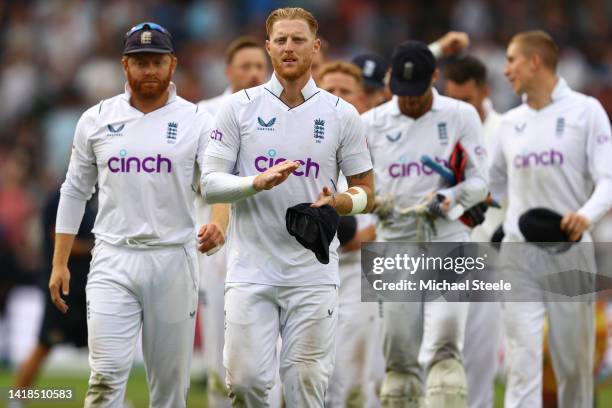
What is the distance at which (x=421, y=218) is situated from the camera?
9484 millimetres

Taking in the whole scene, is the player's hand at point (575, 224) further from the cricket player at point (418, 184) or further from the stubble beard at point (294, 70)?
the stubble beard at point (294, 70)

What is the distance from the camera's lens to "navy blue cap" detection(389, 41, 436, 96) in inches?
369

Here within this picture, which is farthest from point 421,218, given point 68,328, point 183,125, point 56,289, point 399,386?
point 68,328

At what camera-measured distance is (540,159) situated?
32.4ft

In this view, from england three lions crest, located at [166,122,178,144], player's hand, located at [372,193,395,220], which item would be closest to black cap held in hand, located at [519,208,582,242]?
player's hand, located at [372,193,395,220]

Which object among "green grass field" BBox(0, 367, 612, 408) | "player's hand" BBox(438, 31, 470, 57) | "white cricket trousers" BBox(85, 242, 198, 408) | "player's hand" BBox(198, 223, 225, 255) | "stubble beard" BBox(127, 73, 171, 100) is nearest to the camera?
"player's hand" BBox(198, 223, 225, 255)

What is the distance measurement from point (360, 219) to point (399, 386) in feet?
5.98

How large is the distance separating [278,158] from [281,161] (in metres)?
0.03

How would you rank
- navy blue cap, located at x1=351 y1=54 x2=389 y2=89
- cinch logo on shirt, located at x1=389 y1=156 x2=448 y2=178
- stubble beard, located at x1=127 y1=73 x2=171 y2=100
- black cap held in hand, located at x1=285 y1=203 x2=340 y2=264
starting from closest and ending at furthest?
black cap held in hand, located at x1=285 y1=203 x2=340 y2=264, stubble beard, located at x1=127 y1=73 x2=171 y2=100, cinch logo on shirt, located at x1=389 y1=156 x2=448 y2=178, navy blue cap, located at x1=351 y1=54 x2=389 y2=89

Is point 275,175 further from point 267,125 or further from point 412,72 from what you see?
point 412,72

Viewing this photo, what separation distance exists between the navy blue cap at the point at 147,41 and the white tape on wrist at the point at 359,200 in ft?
5.36

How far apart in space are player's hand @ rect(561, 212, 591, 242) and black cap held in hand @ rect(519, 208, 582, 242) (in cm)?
11

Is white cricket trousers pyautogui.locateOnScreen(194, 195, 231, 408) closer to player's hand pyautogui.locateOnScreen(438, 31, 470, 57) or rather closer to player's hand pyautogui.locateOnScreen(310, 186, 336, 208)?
player's hand pyautogui.locateOnScreen(438, 31, 470, 57)

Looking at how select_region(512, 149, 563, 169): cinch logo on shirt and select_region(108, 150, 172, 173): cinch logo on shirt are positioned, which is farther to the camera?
select_region(512, 149, 563, 169): cinch logo on shirt
